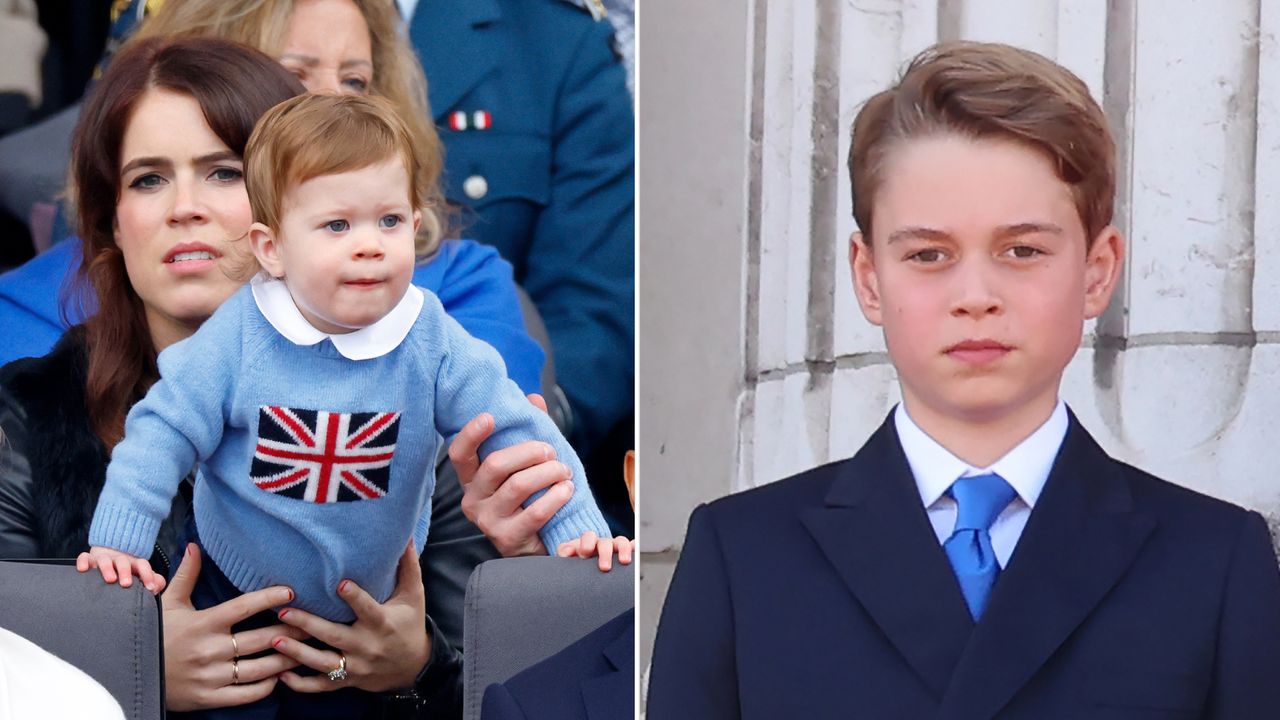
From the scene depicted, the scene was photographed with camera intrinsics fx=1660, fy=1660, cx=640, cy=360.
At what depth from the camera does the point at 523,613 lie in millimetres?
2465

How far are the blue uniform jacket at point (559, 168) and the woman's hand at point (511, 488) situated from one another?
81 millimetres

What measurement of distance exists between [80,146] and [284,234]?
364 millimetres

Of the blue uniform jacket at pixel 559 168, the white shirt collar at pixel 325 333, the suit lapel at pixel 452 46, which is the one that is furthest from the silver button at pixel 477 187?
the white shirt collar at pixel 325 333

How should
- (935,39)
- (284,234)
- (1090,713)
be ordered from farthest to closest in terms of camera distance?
(284,234) → (935,39) → (1090,713)

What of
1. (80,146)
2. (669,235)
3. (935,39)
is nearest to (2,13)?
(80,146)

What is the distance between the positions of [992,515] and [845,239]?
42 cm

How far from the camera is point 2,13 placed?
2.50 meters

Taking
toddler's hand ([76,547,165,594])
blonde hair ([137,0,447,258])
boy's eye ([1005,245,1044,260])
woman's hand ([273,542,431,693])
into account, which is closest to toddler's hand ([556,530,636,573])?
woman's hand ([273,542,431,693])

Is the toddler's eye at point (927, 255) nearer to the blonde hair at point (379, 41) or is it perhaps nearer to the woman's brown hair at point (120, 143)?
the blonde hair at point (379, 41)

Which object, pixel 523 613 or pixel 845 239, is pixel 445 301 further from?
pixel 845 239

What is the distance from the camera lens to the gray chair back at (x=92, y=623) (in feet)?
7.68

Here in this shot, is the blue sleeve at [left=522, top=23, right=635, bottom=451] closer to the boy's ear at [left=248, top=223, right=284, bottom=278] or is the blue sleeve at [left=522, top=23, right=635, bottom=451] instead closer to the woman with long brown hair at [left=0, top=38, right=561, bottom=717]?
the woman with long brown hair at [left=0, top=38, right=561, bottom=717]

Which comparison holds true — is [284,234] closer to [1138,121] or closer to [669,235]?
[669,235]

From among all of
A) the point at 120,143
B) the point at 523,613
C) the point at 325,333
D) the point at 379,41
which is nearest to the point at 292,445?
the point at 325,333
